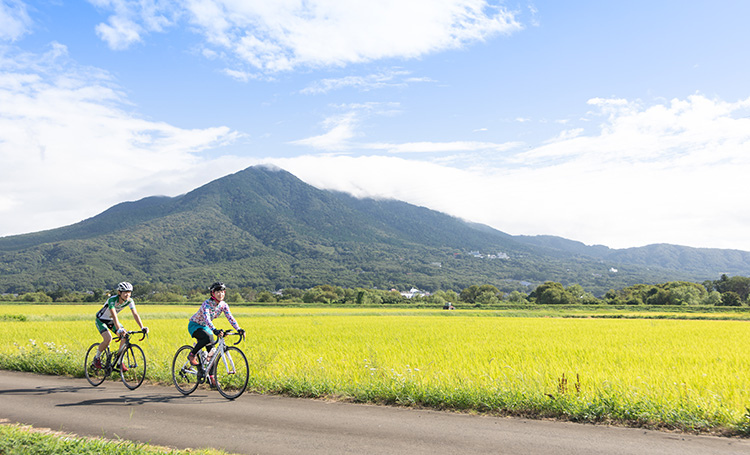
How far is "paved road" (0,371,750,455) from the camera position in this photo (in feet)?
22.5

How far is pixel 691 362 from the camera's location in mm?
14000

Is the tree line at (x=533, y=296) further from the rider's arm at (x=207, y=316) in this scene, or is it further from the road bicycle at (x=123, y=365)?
the rider's arm at (x=207, y=316)

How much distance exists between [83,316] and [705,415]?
52.5 m

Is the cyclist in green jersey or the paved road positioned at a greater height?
the cyclist in green jersey

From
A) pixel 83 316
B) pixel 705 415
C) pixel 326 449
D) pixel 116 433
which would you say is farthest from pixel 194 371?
pixel 83 316

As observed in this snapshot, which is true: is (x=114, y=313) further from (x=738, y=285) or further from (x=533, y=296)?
(x=738, y=285)

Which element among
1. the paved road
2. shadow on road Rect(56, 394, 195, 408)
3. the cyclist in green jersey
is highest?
the cyclist in green jersey

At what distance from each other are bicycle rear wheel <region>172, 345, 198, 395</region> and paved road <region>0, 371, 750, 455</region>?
338 mm

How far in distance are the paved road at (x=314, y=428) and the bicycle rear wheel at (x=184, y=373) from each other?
0.34 metres

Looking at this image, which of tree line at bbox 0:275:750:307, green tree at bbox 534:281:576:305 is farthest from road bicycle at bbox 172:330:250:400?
green tree at bbox 534:281:576:305

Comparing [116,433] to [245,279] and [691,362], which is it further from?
[245,279]

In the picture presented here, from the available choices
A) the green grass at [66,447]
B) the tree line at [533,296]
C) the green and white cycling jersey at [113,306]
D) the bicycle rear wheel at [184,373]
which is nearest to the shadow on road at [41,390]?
the green and white cycling jersey at [113,306]

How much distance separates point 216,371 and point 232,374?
470mm

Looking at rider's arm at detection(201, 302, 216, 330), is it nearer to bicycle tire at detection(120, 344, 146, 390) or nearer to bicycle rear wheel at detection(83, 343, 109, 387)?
bicycle tire at detection(120, 344, 146, 390)
